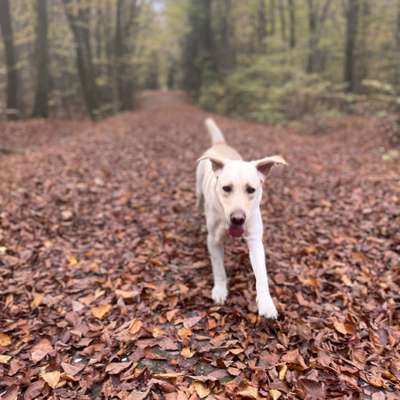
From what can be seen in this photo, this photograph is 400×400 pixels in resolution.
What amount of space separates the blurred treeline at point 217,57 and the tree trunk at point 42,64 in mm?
43

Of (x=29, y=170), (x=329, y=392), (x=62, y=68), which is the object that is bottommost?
(x=329, y=392)

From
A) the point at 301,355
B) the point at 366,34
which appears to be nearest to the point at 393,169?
the point at 301,355

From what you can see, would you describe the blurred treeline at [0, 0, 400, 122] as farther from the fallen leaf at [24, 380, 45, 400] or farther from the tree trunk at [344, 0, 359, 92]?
the fallen leaf at [24, 380, 45, 400]

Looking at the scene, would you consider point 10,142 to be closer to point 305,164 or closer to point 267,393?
point 305,164

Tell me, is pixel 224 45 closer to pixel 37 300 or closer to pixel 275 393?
pixel 37 300

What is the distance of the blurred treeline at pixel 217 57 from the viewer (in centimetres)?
1596

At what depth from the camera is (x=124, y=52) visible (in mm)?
21859

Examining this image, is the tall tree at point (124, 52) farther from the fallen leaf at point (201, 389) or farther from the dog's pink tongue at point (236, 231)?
the fallen leaf at point (201, 389)

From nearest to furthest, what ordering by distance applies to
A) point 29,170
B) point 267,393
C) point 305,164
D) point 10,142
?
point 267,393
point 29,170
point 305,164
point 10,142

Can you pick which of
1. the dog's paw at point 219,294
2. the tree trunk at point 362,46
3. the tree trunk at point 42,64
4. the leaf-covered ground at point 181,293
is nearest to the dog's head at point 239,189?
the dog's paw at point 219,294

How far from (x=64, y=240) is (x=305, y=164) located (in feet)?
20.8

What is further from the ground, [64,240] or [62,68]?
[62,68]

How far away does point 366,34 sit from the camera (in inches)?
757

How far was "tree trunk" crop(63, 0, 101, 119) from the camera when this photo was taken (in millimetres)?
17422
